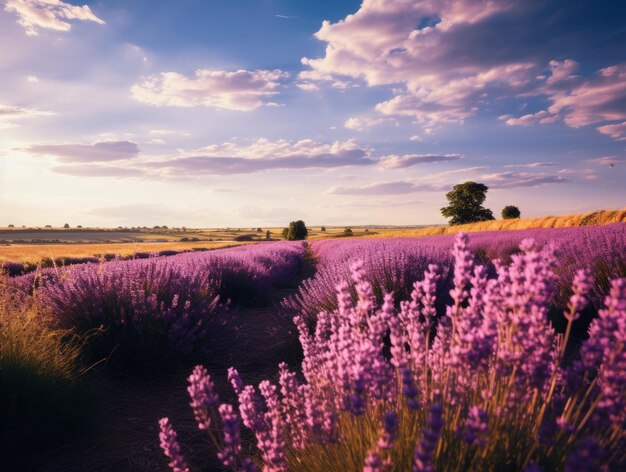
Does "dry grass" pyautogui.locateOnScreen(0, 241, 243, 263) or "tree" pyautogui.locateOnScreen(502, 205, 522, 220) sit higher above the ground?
"tree" pyautogui.locateOnScreen(502, 205, 522, 220)

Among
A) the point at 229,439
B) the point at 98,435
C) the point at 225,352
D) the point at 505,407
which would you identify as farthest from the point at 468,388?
the point at 225,352

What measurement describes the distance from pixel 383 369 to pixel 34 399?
2.50 m

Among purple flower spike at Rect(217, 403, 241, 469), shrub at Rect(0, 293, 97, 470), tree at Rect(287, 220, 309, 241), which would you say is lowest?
shrub at Rect(0, 293, 97, 470)

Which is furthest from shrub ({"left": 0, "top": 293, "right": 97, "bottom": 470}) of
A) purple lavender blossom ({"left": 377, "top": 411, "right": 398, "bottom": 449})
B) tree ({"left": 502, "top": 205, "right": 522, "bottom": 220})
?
tree ({"left": 502, "top": 205, "right": 522, "bottom": 220})

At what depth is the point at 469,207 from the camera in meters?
49.1

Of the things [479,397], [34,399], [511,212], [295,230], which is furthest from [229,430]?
[295,230]

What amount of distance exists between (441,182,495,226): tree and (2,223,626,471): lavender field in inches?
1805

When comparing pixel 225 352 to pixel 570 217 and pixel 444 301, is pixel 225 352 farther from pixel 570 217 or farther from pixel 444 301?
pixel 570 217

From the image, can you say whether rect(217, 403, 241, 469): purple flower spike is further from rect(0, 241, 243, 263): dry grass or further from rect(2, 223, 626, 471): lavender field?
rect(0, 241, 243, 263): dry grass

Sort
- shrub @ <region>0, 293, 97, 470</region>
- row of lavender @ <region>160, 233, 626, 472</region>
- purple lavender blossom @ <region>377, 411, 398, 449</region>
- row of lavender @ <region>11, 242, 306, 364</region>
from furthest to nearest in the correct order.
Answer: row of lavender @ <region>11, 242, 306, 364</region> → shrub @ <region>0, 293, 97, 470</region> → row of lavender @ <region>160, 233, 626, 472</region> → purple lavender blossom @ <region>377, 411, 398, 449</region>

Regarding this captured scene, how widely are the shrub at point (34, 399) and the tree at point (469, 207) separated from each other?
49.1 m

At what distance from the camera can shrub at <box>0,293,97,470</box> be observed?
2611 mm

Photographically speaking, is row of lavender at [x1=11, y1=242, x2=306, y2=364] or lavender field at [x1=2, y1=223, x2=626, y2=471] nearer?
lavender field at [x1=2, y1=223, x2=626, y2=471]

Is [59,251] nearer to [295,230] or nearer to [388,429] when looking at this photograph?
[388,429]
